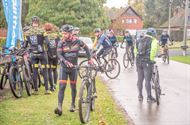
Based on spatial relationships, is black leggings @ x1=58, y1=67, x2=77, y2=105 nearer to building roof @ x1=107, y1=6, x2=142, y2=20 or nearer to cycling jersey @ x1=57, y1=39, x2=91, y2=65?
cycling jersey @ x1=57, y1=39, x2=91, y2=65

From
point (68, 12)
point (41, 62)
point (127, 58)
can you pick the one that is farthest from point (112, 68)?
point (68, 12)

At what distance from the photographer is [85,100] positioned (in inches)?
355

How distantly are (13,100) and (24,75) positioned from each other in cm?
92

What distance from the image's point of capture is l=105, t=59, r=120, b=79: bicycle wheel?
1720 cm

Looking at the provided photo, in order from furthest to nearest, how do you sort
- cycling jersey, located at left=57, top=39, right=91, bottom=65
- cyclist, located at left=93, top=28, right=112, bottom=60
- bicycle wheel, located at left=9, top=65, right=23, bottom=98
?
cyclist, located at left=93, top=28, right=112, bottom=60, bicycle wheel, located at left=9, top=65, right=23, bottom=98, cycling jersey, located at left=57, top=39, right=91, bottom=65

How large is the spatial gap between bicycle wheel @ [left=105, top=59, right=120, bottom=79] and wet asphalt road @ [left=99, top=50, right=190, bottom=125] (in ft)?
0.65

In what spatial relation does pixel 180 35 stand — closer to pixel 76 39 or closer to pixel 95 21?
pixel 95 21

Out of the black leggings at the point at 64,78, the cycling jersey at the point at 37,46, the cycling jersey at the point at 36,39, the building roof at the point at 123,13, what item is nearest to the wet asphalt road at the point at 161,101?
the black leggings at the point at 64,78

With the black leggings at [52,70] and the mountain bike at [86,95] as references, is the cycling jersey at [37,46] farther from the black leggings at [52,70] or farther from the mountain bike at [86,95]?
the mountain bike at [86,95]

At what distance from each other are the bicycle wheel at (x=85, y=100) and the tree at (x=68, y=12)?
156 ft

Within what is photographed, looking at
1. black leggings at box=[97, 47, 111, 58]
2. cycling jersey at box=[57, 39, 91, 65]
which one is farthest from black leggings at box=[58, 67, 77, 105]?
black leggings at box=[97, 47, 111, 58]

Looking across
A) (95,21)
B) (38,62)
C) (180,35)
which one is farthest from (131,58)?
(180,35)

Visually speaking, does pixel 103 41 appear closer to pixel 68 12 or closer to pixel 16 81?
pixel 16 81

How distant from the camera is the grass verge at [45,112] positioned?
29.1 ft
